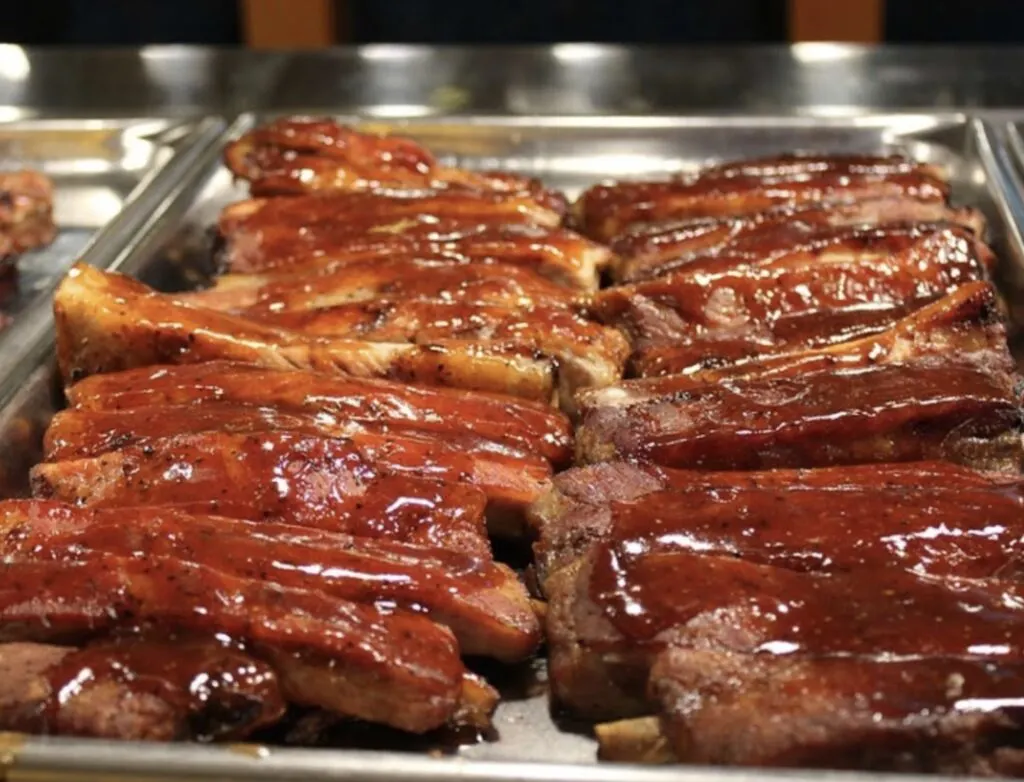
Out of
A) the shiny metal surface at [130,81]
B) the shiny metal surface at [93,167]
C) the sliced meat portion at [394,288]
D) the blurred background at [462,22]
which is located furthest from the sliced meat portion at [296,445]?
the blurred background at [462,22]

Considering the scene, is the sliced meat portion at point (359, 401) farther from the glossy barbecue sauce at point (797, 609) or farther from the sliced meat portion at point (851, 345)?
the glossy barbecue sauce at point (797, 609)

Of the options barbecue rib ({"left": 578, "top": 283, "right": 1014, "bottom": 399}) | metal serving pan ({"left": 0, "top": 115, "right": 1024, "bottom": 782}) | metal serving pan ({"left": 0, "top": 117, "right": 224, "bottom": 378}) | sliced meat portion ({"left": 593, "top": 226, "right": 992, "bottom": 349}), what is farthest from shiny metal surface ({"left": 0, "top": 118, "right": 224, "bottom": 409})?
barbecue rib ({"left": 578, "top": 283, "right": 1014, "bottom": 399})

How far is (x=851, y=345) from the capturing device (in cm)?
309

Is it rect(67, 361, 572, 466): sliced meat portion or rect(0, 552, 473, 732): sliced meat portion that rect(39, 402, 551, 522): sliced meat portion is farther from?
rect(0, 552, 473, 732): sliced meat portion

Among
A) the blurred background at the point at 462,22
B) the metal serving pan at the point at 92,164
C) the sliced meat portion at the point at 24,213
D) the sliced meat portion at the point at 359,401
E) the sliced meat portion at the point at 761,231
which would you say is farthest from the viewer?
the blurred background at the point at 462,22

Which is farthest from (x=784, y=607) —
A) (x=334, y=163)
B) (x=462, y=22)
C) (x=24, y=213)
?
(x=462, y=22)

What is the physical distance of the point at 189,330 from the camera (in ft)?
10.6

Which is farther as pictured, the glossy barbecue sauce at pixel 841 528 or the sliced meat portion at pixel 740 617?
the glossy barbecue sauce at pixel 841 528

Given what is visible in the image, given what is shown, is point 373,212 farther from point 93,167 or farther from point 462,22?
point 462,22

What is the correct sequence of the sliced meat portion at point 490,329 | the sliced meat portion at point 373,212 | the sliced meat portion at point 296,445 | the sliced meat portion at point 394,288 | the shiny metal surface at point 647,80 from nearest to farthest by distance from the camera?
1. the sliced meat portion at point 296,445
2. the sliced meat portion at point 490,329
3. the sliced meat portion at point 394,288
4. the sliced meat portion at point 373,212
5. the shiny metal surface at point 647,80

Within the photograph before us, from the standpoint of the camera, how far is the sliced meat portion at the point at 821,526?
93.7 inches

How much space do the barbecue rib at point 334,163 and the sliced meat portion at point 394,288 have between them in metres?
0.72

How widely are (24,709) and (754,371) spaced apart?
73.7 inches

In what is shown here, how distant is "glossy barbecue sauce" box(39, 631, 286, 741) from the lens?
2111 millimetres
